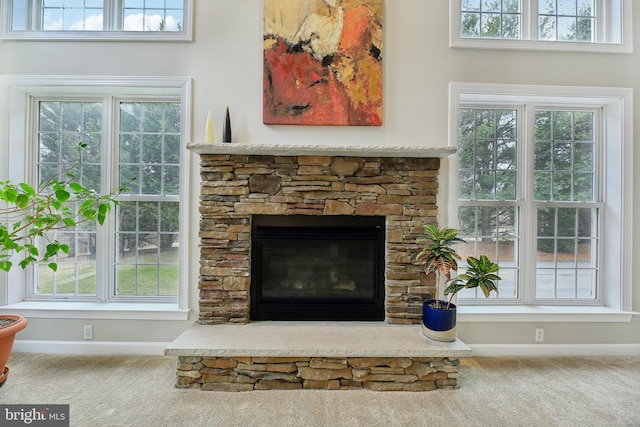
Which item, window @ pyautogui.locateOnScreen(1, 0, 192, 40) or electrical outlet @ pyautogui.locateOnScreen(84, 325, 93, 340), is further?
window @ pyautogui.locateOnScreen(1, 0, 192, 40)

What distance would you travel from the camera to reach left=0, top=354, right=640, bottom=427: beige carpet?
5.68 feet

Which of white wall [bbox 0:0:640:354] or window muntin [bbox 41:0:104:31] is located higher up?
window muntin [bbox 41:0:104:31]

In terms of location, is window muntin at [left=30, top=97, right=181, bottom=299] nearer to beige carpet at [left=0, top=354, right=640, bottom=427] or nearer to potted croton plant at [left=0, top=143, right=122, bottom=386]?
potted croton plant at [left=0, top=143, right=122, bottom=386]

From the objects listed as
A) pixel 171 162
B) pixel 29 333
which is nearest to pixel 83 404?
pixel 29 333

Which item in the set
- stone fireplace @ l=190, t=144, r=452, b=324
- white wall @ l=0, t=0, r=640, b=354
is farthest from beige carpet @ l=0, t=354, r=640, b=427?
stone fireplace @ l=190, t=144, r=452, b=324

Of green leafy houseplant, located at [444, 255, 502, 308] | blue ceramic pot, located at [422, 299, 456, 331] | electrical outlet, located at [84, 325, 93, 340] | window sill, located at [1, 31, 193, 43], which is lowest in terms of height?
electrical outlet, located at [84, 325, 93, 340]

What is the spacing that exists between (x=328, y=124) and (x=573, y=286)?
104 inches

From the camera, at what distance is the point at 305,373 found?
200 centimetres

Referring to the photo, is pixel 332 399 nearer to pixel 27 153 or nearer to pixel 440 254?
pixel 440 254

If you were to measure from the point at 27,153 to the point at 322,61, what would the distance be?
2.63 metres

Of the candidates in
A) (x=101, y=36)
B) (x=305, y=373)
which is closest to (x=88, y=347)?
(x=305, y=373)

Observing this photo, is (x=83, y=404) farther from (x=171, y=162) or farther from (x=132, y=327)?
(x=171, y=162)

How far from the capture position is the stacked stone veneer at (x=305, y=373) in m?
2.00

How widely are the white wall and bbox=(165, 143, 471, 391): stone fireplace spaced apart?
9.6 inches
